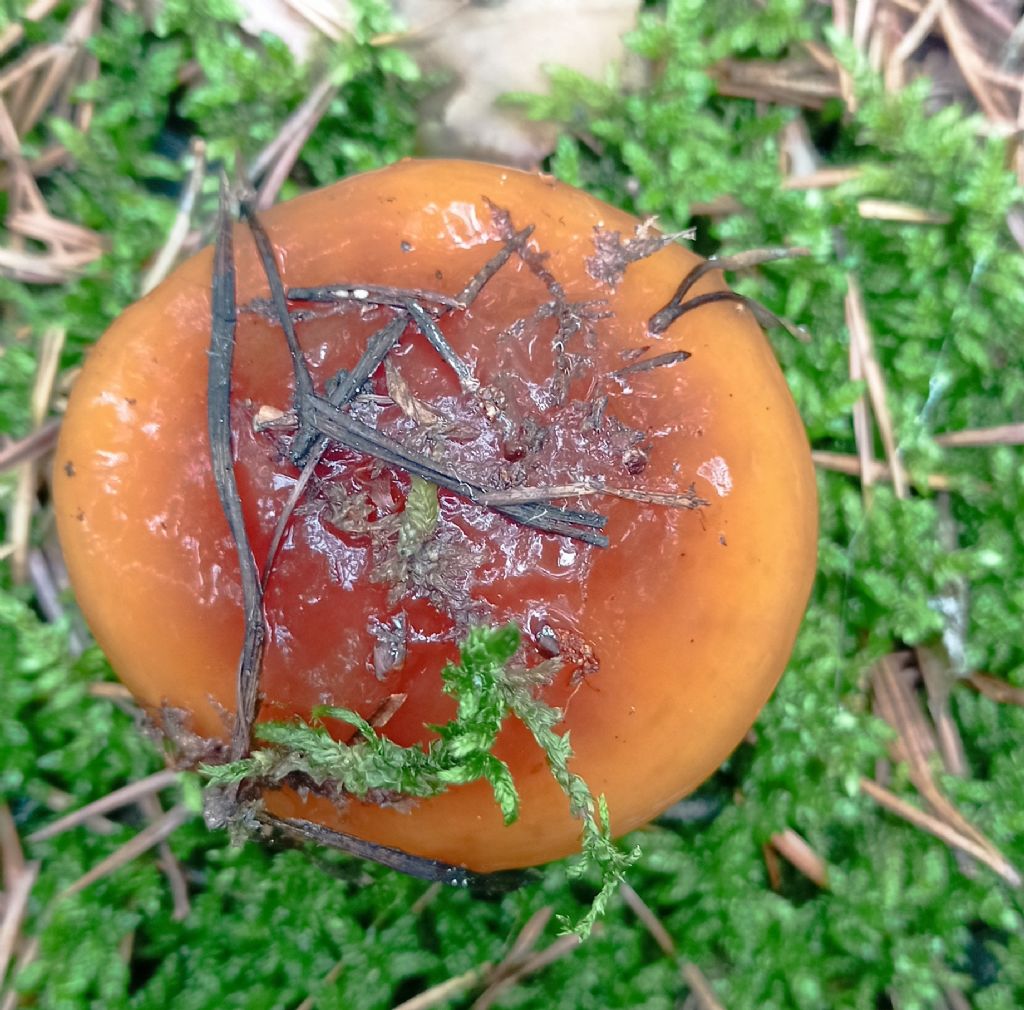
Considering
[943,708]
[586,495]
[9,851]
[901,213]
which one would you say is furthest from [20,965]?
[901,213]

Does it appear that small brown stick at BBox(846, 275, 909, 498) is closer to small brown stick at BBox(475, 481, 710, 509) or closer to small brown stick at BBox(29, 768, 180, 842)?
small brown stick at BBox(475, 481, 710, 509)

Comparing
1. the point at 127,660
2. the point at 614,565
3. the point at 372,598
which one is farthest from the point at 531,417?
the point at 127,660

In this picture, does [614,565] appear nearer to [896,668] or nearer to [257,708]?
[257,708]

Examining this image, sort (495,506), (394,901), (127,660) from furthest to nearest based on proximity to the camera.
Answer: (394,901), (127,660), (495,506)

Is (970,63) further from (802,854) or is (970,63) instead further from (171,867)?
(171,867)

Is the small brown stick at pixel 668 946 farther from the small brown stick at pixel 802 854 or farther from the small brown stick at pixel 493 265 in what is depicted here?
the small brown stick at pixel 493 265
